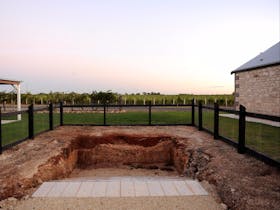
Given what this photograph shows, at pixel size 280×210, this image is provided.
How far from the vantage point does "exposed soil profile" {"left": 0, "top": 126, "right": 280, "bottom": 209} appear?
444 centimetres

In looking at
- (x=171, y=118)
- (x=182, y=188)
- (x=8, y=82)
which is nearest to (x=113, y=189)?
(x=182, y=188)

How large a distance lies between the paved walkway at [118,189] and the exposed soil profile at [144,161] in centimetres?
29

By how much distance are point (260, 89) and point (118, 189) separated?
46.6 feet

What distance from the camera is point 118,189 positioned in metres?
4.71

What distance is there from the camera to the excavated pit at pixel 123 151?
31.6 ft

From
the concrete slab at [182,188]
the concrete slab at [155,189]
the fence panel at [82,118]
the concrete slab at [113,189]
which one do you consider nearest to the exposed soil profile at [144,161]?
the concrete slab at [182,188]

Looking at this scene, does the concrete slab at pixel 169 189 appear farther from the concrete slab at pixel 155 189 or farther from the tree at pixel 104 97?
the tree at pixel 104 97

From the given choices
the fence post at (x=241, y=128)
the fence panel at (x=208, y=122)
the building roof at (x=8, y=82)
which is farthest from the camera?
the building roof at (x=8, y=82)

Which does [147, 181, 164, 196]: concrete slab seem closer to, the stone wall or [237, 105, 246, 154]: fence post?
[237, 105, 246, 154]: fence post

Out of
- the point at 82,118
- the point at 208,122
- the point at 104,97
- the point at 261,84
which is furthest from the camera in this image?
the point at 104,97

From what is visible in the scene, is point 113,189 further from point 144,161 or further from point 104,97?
point 104,97

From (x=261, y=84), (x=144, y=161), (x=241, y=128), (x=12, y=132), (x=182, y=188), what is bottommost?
(x=144, y=161)

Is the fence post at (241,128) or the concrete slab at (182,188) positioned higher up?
the fence post at (241,128)

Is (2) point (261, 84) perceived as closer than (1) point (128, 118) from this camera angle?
Yes
